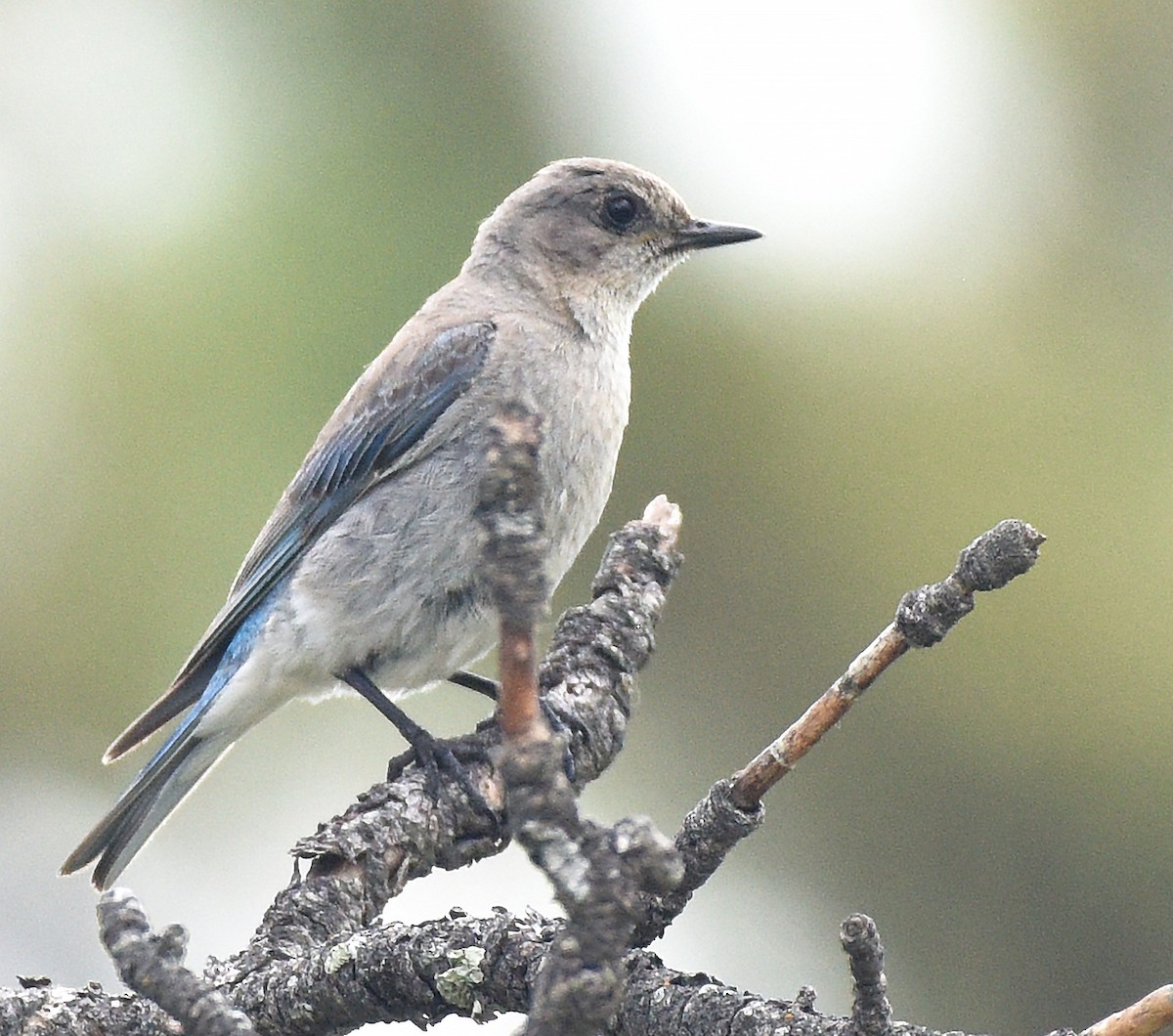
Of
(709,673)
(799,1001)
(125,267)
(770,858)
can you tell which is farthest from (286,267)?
(799,1001)

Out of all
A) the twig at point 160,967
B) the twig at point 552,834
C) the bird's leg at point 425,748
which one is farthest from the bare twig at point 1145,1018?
the bird's leg at point 425,748

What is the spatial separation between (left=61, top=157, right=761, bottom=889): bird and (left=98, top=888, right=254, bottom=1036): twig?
2362 mm

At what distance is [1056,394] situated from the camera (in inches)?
157

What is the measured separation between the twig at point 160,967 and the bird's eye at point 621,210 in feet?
12.7

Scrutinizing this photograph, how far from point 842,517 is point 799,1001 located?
1.92 metres

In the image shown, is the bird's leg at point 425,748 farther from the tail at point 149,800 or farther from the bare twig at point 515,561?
the bare twig at point 515,561

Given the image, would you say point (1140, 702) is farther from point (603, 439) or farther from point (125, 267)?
point (125, 267)

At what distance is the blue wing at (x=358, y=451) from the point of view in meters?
4.55

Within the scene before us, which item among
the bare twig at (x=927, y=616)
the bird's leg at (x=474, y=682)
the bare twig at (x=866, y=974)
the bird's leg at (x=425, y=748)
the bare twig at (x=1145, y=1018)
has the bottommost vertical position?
the bare twig at (x=1145, y=1018)

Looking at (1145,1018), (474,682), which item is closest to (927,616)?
(1145,1018)

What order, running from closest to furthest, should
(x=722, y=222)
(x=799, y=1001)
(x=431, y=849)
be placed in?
(x=799, y=1001) → (x=431, y=849) → (x=722, y=222)

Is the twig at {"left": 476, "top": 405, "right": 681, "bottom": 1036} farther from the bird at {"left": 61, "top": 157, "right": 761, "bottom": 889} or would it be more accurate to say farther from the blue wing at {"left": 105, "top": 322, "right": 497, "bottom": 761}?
the blue wing at {"left": 105, "top": 322, "right": 497, "bottom": 761}

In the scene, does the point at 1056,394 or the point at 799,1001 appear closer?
the point at 799,1001

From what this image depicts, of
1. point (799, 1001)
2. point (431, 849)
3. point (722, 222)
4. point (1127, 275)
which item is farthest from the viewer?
point (722, 222)
